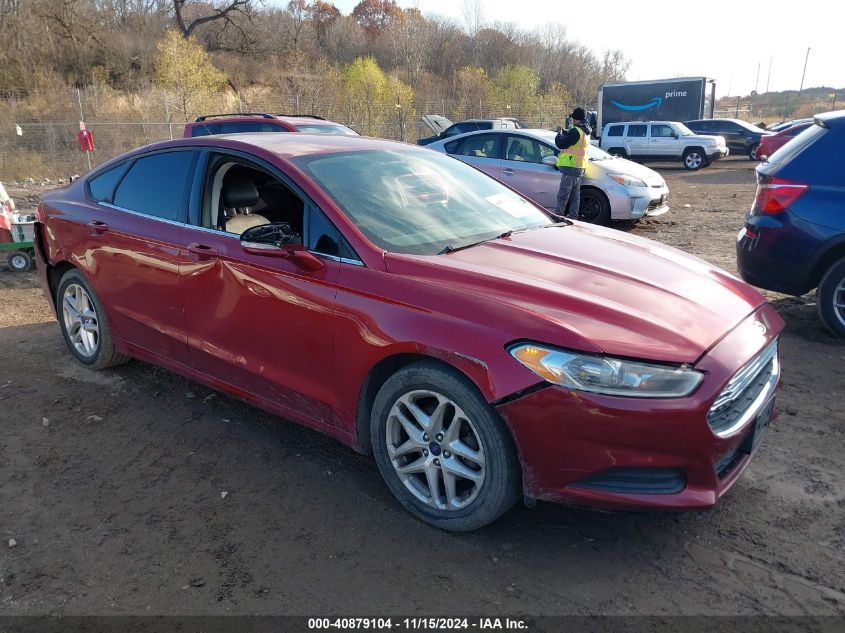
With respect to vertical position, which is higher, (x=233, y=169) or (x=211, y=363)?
(x=233, y=169)

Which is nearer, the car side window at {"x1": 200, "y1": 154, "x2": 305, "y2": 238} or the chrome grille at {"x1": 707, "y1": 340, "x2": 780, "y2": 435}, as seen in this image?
the chrome grille at {"x1": 707, "y1": 340, "x2": 780, "y2": 435}

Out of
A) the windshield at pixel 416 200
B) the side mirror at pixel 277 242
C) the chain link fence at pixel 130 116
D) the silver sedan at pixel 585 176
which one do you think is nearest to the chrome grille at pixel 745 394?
the windshield at pixel 416 200

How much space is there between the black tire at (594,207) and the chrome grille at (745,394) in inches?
300

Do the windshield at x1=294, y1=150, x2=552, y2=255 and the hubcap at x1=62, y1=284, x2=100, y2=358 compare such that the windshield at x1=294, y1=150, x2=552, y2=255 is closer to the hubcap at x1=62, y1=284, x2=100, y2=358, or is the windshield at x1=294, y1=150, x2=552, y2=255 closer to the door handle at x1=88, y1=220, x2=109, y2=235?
the door handle at x1=88, y1=220, x2=109, y2=235

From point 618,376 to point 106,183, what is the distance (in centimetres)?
377

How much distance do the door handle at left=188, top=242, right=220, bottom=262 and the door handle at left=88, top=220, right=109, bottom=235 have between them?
983 millimetres

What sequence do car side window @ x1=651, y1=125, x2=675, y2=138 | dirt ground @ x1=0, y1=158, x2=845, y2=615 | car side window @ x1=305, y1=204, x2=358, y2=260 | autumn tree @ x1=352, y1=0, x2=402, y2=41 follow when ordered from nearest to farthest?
dirt ground @ x1=0, y1=158, x2=845, y2=615 < car side window @ x1=305, y1=204, x2=358, y2=260 < car side window @ x1=651, y1=125, x2=675, y2=138 < autumn tree @ x1=352, y1=0, x2=402, y2=41

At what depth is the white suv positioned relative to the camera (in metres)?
22.5

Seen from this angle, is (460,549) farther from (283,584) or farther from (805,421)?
(805,421)

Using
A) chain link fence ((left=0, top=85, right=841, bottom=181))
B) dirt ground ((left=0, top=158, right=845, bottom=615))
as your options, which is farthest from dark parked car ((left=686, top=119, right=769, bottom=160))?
dirt ground ((left=0, top=158, right=845, bottom=615))

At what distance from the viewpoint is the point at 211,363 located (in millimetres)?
3631

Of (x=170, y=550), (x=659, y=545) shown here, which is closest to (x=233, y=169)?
(x=170, y=550)

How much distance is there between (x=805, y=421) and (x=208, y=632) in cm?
345

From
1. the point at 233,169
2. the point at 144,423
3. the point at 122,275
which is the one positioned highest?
the point at 233,169
